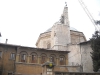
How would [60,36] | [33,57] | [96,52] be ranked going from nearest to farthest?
[96,52] → [33,57] → [60,36]

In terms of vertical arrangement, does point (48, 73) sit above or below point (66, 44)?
below

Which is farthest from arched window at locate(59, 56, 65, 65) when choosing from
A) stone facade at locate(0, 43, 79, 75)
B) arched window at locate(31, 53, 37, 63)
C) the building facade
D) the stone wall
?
arched window at locate(31, 53, 37, 63)

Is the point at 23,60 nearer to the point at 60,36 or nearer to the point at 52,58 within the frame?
the point at 52,58

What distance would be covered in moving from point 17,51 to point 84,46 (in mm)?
12047

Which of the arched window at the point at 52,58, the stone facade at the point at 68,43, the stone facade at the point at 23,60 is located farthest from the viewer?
the stone facade at the point at 68,43

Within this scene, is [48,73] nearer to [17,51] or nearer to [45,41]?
[17,51]

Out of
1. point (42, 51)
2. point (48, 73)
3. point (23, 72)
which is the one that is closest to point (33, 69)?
point (23, 72)

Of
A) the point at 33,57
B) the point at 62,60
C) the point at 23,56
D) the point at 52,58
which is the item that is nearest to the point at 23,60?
the point at 23,56

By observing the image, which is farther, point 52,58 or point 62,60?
point 62,60

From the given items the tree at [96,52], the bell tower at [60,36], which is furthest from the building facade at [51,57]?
the tree at [96,52]

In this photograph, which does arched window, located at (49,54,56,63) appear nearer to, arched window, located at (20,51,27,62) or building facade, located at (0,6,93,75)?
building facade, located at (0,6,93,75)

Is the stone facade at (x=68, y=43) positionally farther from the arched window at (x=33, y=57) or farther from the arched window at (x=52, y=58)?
the arched window at (x=33, y=57)

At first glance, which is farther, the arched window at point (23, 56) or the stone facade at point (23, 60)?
the arched window at point (23, 56)

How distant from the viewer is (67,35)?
32.1 meters
